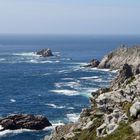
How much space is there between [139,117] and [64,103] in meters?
71.2

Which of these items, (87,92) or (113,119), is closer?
(113,119)

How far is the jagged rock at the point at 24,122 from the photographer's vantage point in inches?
3499

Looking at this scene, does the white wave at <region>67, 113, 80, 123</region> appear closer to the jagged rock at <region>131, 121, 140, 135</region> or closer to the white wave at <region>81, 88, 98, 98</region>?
the white wave at <region>81, 88, 98, 98</region>

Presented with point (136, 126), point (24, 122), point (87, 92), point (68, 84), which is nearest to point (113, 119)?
point (136, 126)

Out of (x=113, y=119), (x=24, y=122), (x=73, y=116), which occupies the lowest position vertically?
(x=73, y=116)

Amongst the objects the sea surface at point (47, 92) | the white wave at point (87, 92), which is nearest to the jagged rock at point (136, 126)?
the sea surface at point (47, 92)

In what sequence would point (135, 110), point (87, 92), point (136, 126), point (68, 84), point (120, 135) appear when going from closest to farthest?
point (120, 135), point (136, 126), point (135, 110), point (87, 92), point (68, 84)

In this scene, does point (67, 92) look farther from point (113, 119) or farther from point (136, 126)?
point (136, 126)

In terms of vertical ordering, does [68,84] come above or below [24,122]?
below

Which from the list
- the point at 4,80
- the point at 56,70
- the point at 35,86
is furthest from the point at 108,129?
the point at 56,70

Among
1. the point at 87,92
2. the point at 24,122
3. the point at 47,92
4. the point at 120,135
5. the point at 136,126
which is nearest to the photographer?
the point at 120,135

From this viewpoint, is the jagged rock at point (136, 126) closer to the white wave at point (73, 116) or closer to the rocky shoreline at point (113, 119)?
the rocky shoreline at point (113, 119)

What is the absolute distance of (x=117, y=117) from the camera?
1909 inches

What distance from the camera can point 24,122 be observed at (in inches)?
3538
